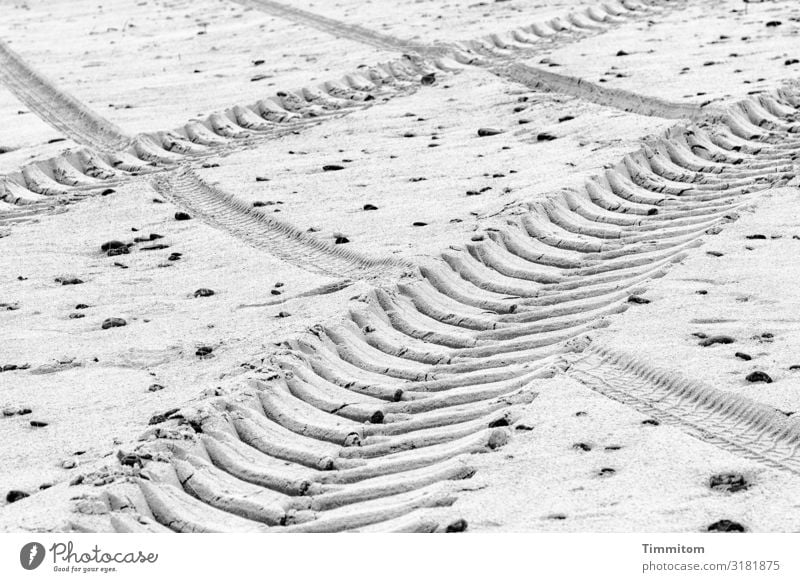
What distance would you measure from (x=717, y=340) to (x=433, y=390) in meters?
1.01

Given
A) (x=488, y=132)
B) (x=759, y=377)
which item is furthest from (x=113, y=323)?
(x=488, y=132)

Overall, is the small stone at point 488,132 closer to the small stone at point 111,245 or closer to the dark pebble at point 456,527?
the small stone at point 111,245

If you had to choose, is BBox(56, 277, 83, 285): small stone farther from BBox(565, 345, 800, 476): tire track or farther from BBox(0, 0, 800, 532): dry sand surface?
BBox(565, 345, 800, 476): tire track

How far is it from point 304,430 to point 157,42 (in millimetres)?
7365

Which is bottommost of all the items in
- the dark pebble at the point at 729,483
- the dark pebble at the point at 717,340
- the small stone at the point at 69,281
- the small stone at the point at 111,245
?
the small stone at the point at 69,281

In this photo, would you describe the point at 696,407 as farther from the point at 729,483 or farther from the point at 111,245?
the point at 111,245

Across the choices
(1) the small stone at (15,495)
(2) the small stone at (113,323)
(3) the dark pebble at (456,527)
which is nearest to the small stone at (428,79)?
(2) the small stone at (113,323)

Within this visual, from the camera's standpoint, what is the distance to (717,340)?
4.50 meters

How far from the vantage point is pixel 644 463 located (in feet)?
12.3

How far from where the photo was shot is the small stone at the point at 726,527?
3375 millimetres

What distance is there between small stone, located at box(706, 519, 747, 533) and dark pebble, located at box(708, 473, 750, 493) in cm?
18

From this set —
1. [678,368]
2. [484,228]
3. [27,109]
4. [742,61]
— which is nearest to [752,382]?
[678,368]

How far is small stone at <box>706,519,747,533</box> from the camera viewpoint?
3.38 metres

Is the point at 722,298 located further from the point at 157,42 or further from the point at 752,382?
the point at 157,42
